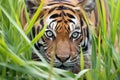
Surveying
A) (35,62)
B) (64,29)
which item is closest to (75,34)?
(64,29)

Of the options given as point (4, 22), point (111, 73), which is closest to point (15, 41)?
point (4, 22)

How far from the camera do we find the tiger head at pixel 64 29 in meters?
2.12

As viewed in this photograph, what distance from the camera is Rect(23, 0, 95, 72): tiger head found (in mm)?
2120

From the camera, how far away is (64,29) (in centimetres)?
220

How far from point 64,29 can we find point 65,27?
0.13ft

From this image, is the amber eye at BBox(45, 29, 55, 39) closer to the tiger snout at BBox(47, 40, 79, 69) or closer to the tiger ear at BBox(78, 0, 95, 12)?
the tiger snout at BBox(47, 40, 79, 69)

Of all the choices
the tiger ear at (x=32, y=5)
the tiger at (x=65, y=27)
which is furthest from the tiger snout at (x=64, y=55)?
the tiger ear at (x=32, y=5)

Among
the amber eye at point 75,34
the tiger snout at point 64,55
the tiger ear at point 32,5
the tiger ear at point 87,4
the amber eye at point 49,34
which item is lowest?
the tiger snout at point 64,55

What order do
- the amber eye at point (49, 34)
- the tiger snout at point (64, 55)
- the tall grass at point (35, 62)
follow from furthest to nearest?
the amber eye at point (49, 34) < the tiger snout at point (64, 55) < the tall grass at point (35, 62)

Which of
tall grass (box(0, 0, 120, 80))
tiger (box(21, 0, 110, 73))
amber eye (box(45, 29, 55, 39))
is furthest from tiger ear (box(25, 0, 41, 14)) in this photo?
tall grass (box(0, 0, 120, 80))

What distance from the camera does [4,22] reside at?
2.00 metres

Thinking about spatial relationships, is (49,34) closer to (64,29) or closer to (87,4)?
(64,29)

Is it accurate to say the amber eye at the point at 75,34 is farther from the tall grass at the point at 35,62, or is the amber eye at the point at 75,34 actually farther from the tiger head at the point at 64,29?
the tall grass at the point at 35,62

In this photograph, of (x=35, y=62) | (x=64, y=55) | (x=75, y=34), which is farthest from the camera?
(x=75, y=34)
